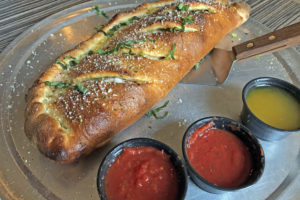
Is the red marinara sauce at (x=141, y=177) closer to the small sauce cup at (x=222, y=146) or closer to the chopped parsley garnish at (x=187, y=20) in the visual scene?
the small sauce cup at (x=222, y=146)

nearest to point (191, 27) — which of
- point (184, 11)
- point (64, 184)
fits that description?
point (184, 11)

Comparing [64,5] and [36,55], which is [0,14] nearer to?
[64,5]

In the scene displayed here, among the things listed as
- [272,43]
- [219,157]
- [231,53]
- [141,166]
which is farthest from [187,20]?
[141,166]

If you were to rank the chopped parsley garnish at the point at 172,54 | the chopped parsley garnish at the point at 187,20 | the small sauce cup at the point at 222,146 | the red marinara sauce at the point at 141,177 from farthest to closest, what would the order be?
the chopped parsley garnish at the point at 187,20
the chopped parsley garnish at the point at 172,54
the small sauce cup at the point at 222,146
the red marinara sauce at the point at 141,177

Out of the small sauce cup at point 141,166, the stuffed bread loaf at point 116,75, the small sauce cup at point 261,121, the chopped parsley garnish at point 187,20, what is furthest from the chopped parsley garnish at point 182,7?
the small sauce cup at point 141,166

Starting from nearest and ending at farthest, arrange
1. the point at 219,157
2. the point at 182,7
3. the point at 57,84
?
the point at 219,157 → the point at 57,84 → the point at 182,7

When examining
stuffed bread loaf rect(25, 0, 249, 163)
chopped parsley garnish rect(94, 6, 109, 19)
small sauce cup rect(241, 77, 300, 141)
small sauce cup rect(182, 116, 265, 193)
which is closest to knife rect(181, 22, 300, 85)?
stuffed bread loaf rect(25, 0, 249, 163)

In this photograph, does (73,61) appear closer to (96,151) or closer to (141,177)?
(96,151)
